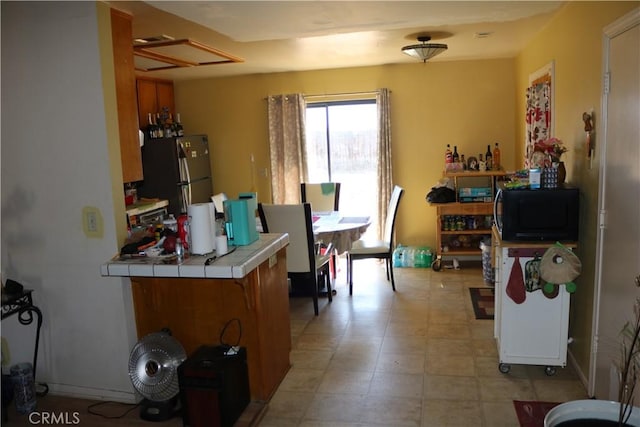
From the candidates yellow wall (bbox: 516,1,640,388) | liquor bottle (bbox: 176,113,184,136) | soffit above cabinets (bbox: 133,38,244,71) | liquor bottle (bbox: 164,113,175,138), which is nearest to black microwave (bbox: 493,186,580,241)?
yellow wall (bbox: 516,1,640,388)

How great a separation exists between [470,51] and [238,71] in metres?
2.66

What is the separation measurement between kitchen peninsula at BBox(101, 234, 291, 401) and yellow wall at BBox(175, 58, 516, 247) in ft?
11.1

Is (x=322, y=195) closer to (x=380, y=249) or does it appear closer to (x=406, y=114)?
(x=380, y=249)

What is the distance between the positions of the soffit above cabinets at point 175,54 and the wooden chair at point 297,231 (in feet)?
4.58

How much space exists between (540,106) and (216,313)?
10.2 feet

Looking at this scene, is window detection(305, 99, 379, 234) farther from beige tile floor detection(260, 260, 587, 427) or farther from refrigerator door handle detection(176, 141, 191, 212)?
beige tile floor detection(260, 260, 587, 427)

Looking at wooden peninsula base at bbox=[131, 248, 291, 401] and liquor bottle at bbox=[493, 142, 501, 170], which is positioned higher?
liquor bottle at bbox=[493, 142, 501, 170]

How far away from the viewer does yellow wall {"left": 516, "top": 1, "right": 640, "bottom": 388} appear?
9.21ft

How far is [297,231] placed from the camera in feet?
14.3

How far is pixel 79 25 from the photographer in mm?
2795

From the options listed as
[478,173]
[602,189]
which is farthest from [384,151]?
[602,189]

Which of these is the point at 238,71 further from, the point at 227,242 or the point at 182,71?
the point at 227,242

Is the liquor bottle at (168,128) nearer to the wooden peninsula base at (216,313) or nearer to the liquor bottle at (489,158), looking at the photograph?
the wooden peninsula base at (216,313)

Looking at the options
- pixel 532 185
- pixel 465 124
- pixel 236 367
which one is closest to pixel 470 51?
pixel 465 124
